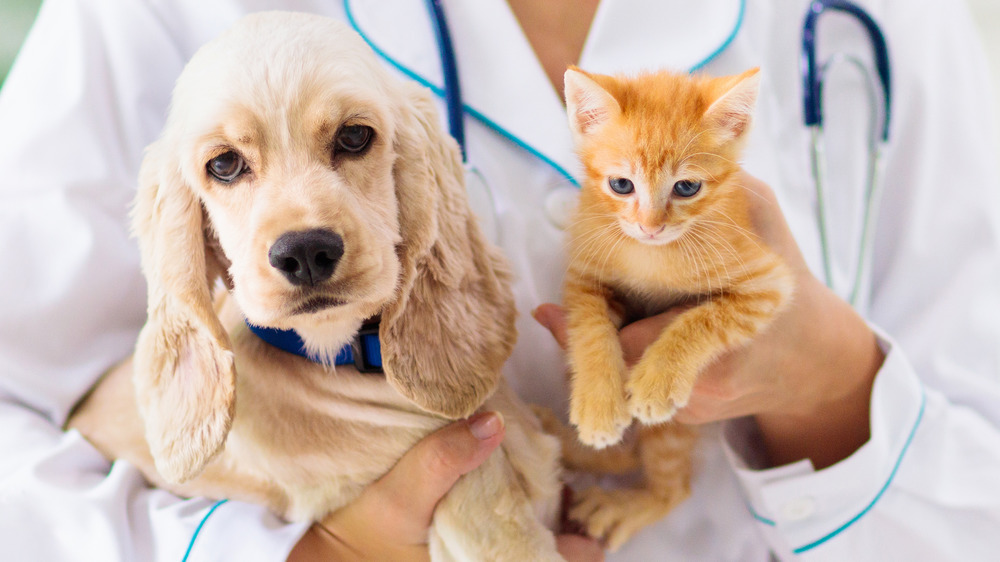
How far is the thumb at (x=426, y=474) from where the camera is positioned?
3.03 ft

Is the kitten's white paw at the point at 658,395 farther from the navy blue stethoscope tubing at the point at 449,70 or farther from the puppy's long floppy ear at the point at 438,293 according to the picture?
the navy blue stethoscope tubing at the point at 449,70

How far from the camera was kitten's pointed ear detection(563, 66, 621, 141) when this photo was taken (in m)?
0.77

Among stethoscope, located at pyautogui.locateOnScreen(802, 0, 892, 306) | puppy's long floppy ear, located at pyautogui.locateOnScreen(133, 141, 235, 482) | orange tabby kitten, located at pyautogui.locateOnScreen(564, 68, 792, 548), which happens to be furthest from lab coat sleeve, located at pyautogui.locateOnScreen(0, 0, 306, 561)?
stethoscope, located at pyautogui.locateOnScreen(802, 0, 892, 306)

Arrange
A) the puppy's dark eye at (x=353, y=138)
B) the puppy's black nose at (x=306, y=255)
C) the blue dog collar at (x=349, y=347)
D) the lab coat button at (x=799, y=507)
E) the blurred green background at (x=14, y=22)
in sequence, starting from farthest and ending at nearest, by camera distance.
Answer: the blurred green background at (x=14, y=22) → the lab coat button at (x=799, y=507) → the blue dog collar at (x=349, y=347) → the puppy's dark eye at (x=353, y=138) → the puppy's black nose at (x=306, y=255)

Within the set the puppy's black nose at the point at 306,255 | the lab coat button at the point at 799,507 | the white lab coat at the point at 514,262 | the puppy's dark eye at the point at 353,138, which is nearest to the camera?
the puppy's black nose at the point at 306,255

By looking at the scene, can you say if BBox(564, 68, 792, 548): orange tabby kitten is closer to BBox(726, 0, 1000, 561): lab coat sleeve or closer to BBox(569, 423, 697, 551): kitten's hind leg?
BBox(569, 423, 697, 551): kitten's hind leg

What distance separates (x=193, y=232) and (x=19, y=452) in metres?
0.60

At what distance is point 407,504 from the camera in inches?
37.7

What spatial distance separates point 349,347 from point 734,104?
626mm

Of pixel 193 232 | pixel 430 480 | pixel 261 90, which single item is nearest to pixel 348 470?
pixel 430 480

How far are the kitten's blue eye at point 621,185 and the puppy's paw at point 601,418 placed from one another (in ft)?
1.04

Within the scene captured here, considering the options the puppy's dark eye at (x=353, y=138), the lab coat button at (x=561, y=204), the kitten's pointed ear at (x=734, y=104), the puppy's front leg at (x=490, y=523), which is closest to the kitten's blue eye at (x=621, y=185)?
the kitten's pointed ear at (x=734, y=104)

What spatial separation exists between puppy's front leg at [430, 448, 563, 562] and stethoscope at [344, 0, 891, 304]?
52cm

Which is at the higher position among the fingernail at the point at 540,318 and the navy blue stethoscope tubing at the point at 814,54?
the navy blue stethoscope tubing at the point at 814,54
